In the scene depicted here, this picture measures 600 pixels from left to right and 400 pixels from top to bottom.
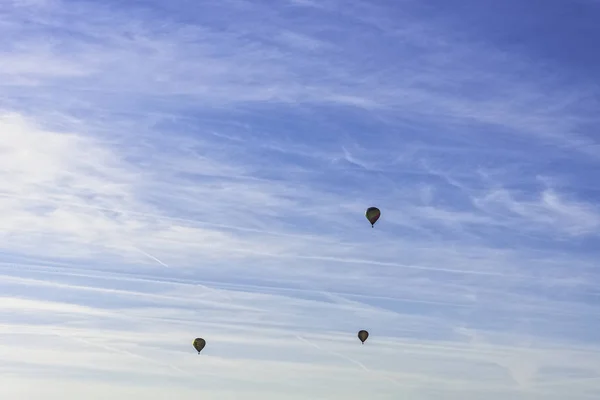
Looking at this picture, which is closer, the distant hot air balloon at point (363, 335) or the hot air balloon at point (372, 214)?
the hot air balloon at point (372, 214)

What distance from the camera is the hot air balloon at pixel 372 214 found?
153750mm

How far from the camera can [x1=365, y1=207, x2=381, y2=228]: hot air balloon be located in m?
154

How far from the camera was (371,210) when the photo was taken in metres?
157

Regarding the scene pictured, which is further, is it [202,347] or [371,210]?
[202,347]

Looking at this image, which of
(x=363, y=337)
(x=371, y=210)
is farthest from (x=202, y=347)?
(x=371, y=210)

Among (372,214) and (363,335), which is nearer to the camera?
(372,214)

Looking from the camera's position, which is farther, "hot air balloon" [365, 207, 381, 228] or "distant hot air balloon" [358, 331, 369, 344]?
"distant hot air balloon" [358, 331, 369, 344]

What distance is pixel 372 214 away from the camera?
156 metres

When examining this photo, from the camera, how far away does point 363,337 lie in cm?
18625

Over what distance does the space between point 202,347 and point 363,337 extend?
30.1m

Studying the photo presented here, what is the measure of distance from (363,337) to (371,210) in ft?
125

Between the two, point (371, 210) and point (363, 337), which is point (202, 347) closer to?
point (363, 337)

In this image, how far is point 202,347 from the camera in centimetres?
18325
